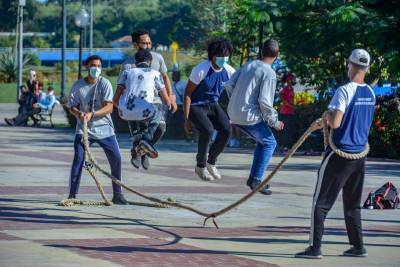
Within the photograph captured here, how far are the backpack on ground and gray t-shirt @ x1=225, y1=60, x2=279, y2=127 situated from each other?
181cm

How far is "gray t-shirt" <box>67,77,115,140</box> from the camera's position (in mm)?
14312

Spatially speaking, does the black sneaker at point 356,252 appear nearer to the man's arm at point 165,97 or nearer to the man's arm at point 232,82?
the man's arm at point 232,82

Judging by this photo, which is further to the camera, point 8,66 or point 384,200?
point 8,66

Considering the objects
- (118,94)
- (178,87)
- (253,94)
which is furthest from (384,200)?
(178,87)

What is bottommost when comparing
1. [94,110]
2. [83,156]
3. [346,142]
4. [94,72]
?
[83,156]

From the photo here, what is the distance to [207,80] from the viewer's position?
14859 millimetres

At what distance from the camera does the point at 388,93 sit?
25656 millimetres

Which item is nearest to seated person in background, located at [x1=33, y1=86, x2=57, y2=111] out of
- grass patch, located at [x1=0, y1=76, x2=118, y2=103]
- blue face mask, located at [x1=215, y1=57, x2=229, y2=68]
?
grass patch, located at [x1=0, y1=76, x2=118, y2=103]

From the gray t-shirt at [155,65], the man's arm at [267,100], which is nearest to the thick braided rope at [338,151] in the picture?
the man's arm at [267,100]

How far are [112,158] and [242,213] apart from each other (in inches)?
68.2

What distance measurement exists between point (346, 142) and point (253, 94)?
3.26 m

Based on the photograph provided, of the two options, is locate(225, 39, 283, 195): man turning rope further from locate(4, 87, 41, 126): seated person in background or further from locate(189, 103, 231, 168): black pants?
locate(4, 87, 41, 126): seated person in background

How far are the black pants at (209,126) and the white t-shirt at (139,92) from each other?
592 mm

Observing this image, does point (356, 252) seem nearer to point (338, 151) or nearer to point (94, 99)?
point (338, 151)
